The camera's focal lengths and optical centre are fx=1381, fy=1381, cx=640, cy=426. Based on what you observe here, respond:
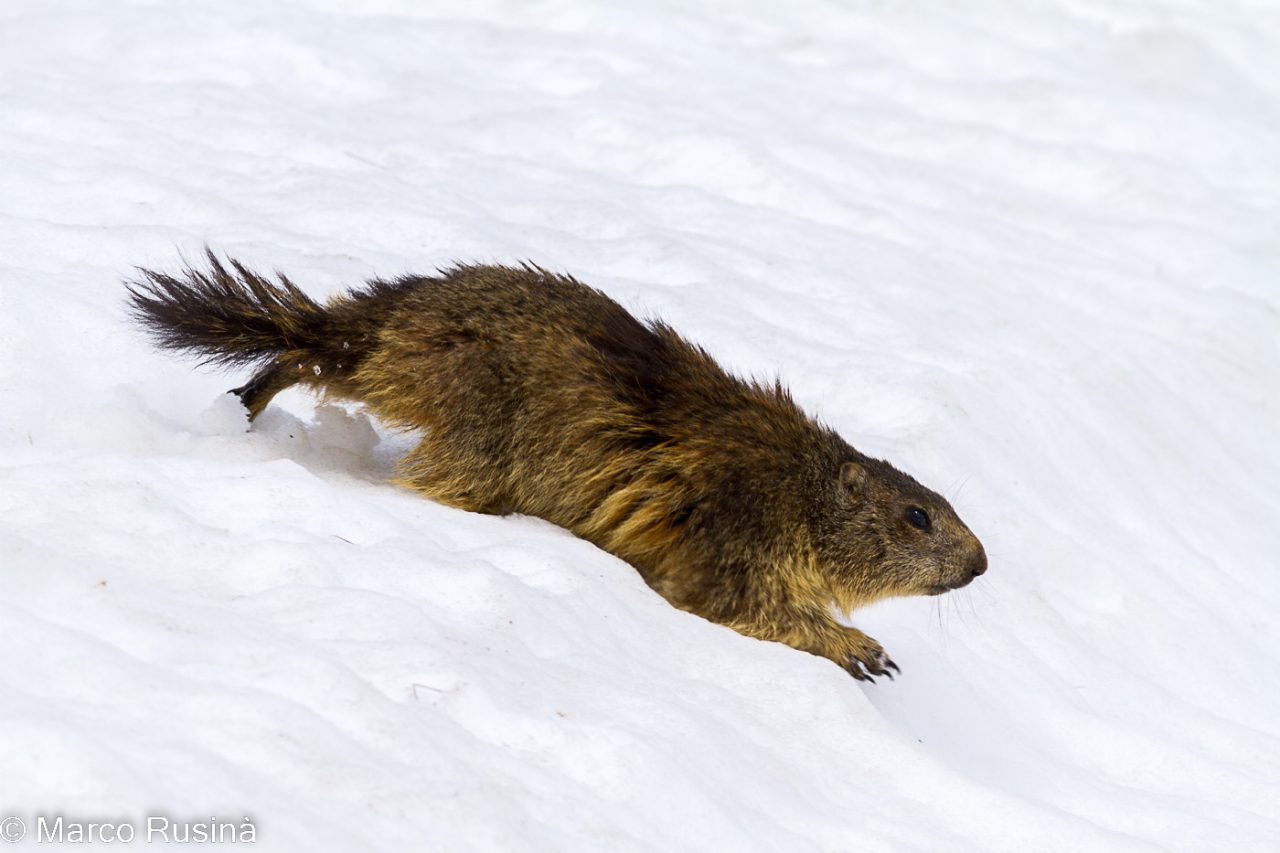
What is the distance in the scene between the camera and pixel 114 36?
366 inches

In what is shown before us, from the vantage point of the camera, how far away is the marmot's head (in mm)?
5312

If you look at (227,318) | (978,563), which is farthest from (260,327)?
(978,563)

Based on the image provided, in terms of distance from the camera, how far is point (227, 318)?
5004 millimetres

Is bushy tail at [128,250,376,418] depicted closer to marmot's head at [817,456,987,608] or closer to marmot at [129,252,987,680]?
marmot at [129,252,987,680]

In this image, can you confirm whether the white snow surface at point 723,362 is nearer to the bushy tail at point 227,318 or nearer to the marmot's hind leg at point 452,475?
the marmot's hind leg at point 452,475

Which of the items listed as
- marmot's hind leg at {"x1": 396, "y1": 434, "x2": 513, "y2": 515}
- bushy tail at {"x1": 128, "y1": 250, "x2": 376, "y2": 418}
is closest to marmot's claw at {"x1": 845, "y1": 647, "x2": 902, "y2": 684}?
marmot's hind leg at {"x1": 396, "y1": 434, "x2": 513, "y2": 515}

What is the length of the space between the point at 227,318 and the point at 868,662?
264 centimetres

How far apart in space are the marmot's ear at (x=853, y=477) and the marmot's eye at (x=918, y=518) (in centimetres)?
21

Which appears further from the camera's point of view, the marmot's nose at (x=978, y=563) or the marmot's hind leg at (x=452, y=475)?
the marmot's nose at (x=978, y=563)

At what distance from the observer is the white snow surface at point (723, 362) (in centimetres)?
346

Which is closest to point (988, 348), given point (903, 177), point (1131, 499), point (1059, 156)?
point (1131, 499)

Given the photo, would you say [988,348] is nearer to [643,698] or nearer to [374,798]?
[643,698]

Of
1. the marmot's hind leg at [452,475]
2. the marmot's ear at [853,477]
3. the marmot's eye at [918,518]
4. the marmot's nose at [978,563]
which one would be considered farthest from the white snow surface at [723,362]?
the marmot's ear at [853,477]

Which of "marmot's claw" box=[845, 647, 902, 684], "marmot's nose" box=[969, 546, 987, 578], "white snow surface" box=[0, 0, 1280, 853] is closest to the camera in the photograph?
"white snow surface" box=[0, 0, 1280, 853]
